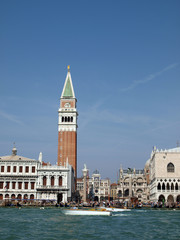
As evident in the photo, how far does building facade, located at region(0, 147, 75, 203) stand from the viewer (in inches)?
2825

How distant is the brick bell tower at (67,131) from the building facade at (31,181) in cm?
1299

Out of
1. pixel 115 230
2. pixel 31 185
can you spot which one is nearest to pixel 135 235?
pixel 115 230

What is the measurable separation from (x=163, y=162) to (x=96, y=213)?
1446 inches

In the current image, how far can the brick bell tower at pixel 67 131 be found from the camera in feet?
286

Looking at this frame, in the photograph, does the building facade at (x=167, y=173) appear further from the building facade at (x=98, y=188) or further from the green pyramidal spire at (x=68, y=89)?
the building facade at (x=98, y=188)

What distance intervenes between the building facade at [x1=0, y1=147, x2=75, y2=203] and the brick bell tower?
13.0 meters

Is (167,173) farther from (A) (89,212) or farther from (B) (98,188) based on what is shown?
(B) (98,188)

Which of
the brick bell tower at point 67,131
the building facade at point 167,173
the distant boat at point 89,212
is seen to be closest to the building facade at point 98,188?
the brick bell tower at point 67,131

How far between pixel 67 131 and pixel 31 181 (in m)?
20.0

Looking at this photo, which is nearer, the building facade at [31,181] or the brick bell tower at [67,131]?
the building facade at [31,181]

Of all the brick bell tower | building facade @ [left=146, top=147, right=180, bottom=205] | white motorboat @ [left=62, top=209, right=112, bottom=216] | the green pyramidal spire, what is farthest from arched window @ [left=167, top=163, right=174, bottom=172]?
white motorboat @ [left=62, top=209, right=112, bottom=216]

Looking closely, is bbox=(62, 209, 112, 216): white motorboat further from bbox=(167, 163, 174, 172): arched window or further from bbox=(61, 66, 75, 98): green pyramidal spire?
bbox=(61, 66, 75, 98): green pyramidal spire

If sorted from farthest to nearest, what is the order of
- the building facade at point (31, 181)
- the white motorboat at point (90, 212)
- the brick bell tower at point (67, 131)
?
the brick bell tower at point (67, 131)
the building facade at point (31, 181)
the white motorboat at point (90, 212)

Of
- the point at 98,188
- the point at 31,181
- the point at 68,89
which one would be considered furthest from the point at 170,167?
the point at 98,188
